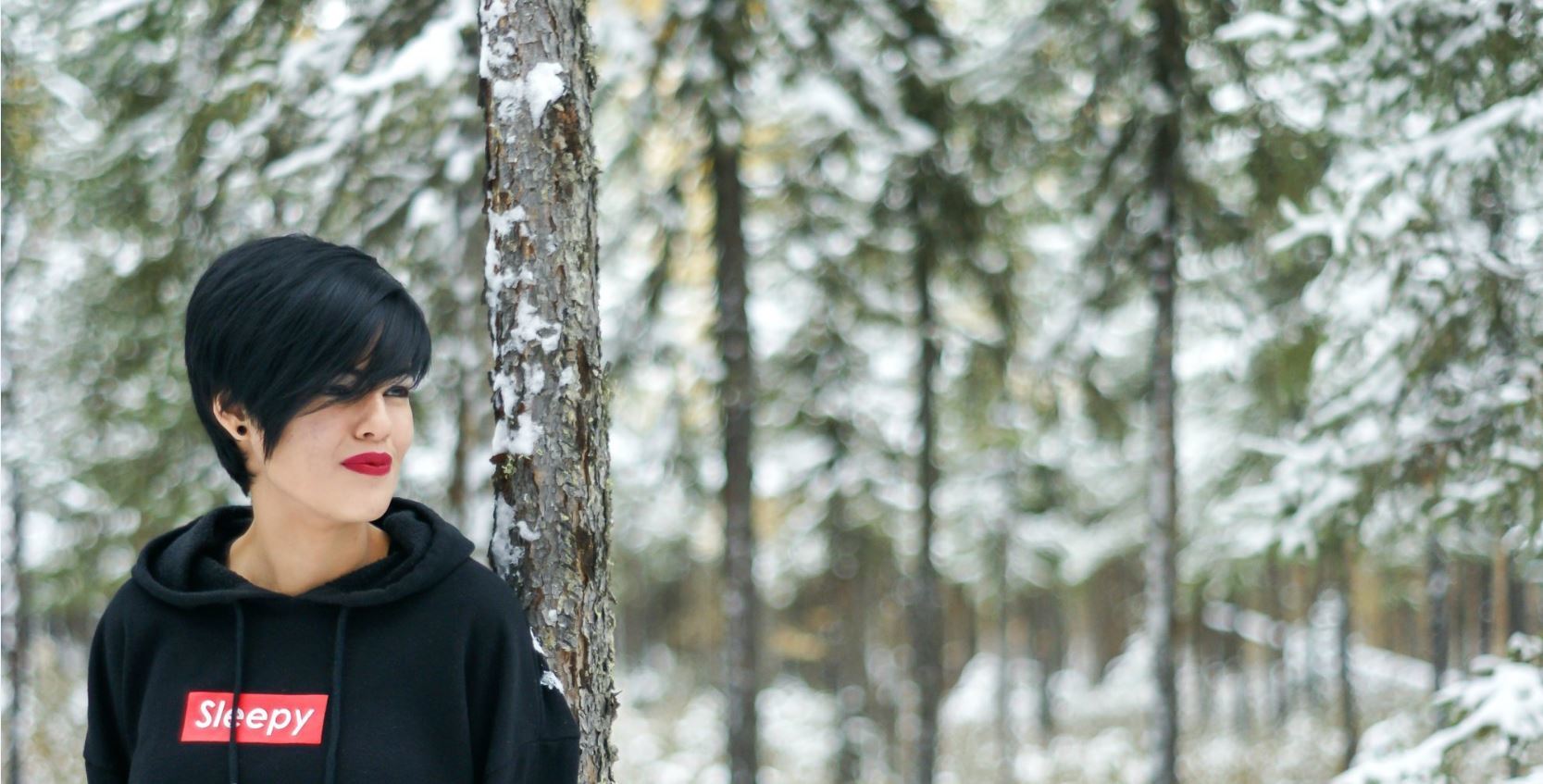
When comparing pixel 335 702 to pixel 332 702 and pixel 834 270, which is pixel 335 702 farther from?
pixel 834 270

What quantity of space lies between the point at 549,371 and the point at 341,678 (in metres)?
0.93

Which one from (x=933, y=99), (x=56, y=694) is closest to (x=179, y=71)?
(x=933, y=99)

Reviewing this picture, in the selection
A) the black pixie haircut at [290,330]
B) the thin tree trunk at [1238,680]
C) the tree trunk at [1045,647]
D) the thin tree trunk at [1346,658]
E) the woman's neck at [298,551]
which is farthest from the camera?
the tree trunk at [1045,647]

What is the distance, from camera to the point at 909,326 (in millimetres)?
12461

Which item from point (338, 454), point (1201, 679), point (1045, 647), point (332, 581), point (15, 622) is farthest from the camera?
point (1045, 647)

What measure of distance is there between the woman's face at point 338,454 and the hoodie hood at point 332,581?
13cm

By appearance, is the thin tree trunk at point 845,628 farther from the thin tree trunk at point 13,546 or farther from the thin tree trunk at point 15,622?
the thin tree trunk at point 15,622

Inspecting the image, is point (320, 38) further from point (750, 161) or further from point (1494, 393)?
point (1494, 393)

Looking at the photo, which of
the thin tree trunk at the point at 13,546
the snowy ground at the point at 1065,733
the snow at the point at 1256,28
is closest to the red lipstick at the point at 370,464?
the snow at the point at 1256,28

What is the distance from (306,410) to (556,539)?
2.61 ft

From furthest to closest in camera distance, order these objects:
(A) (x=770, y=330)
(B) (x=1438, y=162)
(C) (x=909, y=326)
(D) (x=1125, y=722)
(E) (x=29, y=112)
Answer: (D) (x=1125, y=722)
(A) (x=770, y=330)
(C) (x=909, y=326)
(E) (x=29, y=112)
(B) (x=1438, y=162)

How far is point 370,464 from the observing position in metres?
2.50

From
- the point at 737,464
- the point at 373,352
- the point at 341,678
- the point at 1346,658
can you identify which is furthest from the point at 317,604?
the point at 1346,658

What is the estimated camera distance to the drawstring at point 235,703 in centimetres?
241
